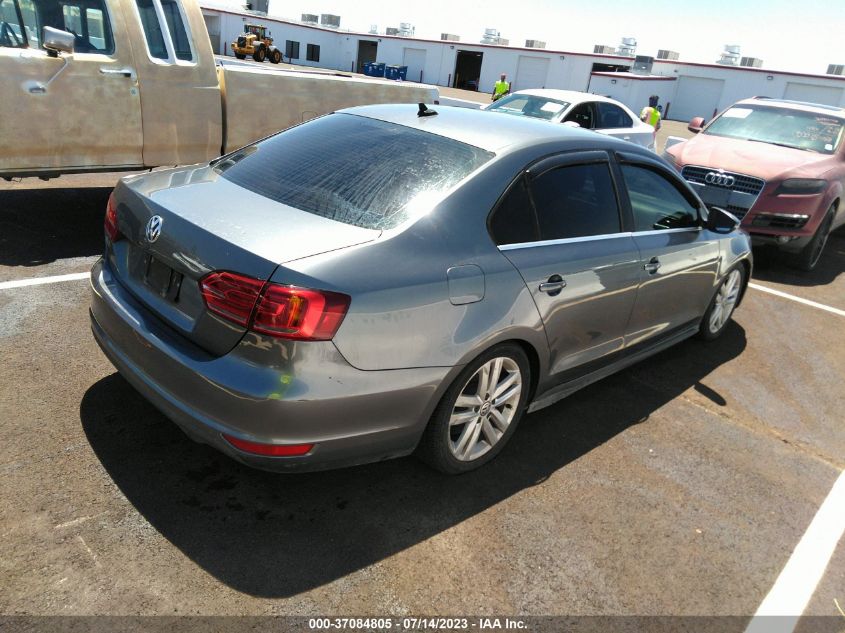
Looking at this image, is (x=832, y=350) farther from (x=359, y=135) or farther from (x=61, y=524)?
(x=61, y=524)

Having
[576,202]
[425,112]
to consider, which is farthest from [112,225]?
[576,202]

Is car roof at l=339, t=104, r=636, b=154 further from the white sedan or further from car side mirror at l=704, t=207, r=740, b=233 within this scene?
the white sedan

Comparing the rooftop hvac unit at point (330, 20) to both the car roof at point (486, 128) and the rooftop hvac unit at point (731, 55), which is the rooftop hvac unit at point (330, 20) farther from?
the car roof at point (486, 128)

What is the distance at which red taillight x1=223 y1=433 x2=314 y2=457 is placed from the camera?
8.27 feet

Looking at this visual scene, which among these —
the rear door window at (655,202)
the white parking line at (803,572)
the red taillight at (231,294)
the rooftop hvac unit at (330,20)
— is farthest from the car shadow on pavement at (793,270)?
the rooftop hvac unit at (330,20)

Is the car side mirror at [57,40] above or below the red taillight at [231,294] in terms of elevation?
Answer: above

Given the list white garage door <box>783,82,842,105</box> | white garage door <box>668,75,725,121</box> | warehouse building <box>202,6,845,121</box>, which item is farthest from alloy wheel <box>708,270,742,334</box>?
white garage door <box>668,75,725,121</box>

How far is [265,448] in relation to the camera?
2.53 meters

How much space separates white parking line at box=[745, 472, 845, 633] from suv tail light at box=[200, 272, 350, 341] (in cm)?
206

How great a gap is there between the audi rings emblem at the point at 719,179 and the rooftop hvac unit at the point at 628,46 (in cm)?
5663

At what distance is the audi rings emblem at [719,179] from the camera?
25.8 feet

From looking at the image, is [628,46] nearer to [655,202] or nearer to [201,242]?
[655,202]

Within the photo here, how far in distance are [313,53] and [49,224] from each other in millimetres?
62261

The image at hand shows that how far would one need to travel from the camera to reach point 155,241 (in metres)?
2.83
